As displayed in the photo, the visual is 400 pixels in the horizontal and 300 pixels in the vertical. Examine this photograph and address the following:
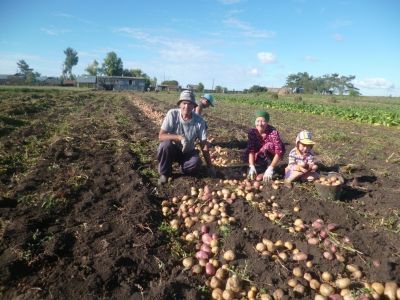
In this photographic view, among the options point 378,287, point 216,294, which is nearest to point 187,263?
point 216,294

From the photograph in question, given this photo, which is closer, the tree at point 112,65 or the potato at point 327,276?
the potato at point 327,276

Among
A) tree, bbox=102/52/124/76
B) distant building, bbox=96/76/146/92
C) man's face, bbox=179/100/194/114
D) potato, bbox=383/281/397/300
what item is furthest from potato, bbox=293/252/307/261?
tree, bbox=102/52/124/76

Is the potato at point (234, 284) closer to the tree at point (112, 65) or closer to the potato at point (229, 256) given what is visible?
the potato at point (229, 256)

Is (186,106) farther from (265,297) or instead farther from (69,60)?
(69,60)

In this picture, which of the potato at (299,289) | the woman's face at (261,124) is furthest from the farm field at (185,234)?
the woman's face at (261,124)

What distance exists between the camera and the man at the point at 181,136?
5.06 metres

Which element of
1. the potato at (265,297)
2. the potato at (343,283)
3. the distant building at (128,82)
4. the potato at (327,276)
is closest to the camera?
the potato at (265,297)

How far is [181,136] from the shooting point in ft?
16.3

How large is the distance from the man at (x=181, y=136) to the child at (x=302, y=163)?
1.20 m

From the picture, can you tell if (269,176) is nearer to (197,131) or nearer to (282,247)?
(197,131)

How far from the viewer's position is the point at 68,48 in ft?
398

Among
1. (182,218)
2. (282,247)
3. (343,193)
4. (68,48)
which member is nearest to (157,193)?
(182,218)

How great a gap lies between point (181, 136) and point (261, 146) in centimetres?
146

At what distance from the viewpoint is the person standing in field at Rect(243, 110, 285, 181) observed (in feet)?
17.3
